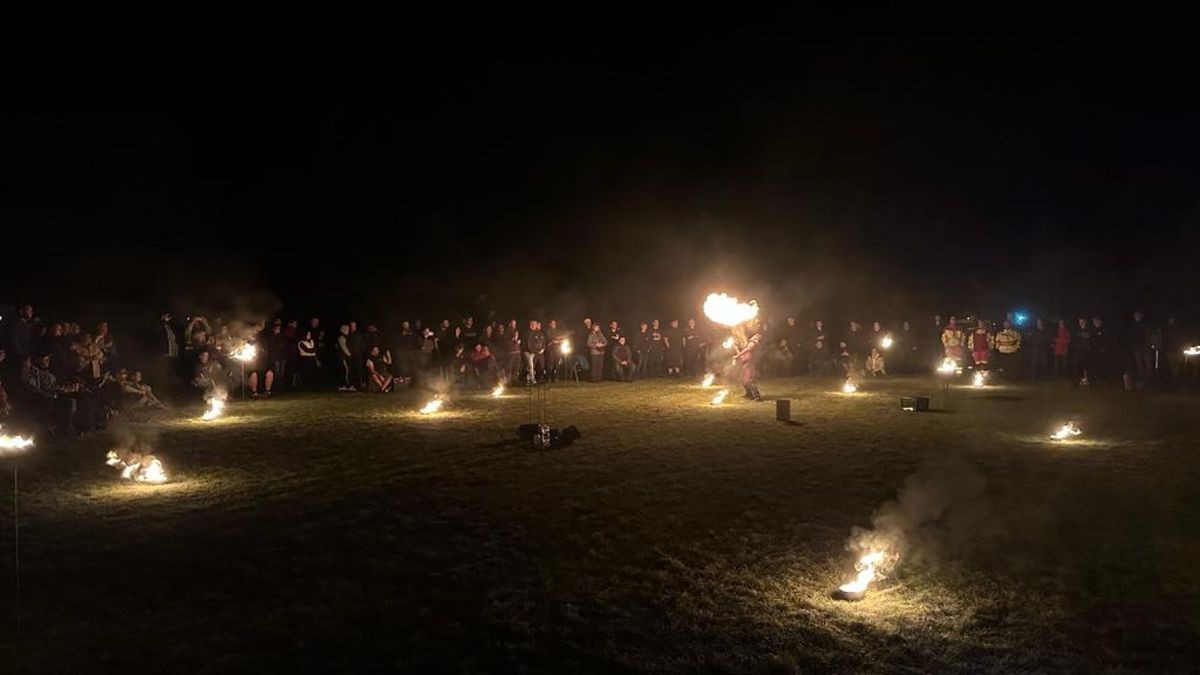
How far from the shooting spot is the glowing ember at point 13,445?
12148mm

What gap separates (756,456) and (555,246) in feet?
105

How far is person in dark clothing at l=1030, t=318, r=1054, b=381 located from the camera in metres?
25.5

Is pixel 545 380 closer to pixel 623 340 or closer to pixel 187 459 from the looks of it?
pixel 623 340

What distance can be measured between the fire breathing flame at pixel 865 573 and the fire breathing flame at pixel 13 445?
40.6 ft

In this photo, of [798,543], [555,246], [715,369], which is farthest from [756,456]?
[555,246]

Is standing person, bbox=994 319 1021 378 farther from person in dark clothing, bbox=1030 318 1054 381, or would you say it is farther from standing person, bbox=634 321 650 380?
standing person, bbox=634 321 650 380

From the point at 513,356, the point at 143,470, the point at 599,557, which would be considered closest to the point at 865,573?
the point at 599,557

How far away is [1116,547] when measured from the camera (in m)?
7.14

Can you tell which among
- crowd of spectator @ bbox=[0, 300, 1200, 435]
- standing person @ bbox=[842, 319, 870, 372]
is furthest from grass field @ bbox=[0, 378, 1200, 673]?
standing person @ bbox=[842, 319, 870, 372]

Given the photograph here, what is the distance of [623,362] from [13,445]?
16.4 m

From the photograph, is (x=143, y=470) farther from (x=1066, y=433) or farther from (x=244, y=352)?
(x=1066, y=433)

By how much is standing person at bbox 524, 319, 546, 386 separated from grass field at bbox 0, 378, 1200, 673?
10201mm

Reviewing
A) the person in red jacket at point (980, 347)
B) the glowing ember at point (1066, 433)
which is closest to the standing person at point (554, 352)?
the person in red jacket at point (980, 347)

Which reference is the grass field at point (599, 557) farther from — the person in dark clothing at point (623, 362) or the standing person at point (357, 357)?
the person in dark clothing at point (623, 362)
